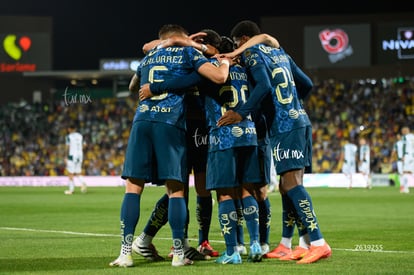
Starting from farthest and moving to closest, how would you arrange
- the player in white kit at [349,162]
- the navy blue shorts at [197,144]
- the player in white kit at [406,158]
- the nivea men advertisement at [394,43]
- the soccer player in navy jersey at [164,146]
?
the nivea men advertisement at [394,43]
the player in white kit at [349,162]
the player in white kit at [406,158]
the navy blue shorts at [197,144]
the soccer player in navy jersey at [164,146]

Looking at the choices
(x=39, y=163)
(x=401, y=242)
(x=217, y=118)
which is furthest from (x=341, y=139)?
(x=217, y=118)

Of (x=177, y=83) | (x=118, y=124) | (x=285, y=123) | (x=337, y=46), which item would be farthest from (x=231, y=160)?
(x=118, y=124)

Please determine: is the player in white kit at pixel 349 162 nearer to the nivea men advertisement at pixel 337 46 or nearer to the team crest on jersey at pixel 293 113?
the nivea men advertisement at pixel 337 46

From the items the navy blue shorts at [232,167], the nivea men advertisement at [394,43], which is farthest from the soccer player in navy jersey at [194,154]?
the nivea men advertisement at [394,43]

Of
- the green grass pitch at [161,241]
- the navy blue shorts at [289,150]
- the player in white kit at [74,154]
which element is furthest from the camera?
the player in white kit at [74,154]

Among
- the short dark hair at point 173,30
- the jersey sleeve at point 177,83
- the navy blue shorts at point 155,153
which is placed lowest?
the navy blue shorts at point 155,153

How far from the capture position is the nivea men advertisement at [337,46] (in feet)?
151

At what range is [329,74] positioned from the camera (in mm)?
49500

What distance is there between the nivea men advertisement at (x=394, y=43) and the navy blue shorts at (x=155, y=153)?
3732 cm

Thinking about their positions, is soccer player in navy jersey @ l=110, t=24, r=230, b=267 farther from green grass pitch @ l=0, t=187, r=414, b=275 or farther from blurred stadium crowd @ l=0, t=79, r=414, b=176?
blurred stadium crowd @ l=0, t=79, r=414, b=176

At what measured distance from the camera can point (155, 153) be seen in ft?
30.0

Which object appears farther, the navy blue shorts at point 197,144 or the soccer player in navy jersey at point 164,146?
the navy blue shorts at point 197,144

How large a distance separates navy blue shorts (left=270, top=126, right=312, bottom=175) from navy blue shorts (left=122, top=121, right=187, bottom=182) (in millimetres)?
1047

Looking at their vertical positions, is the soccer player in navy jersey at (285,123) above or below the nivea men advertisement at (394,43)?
below
